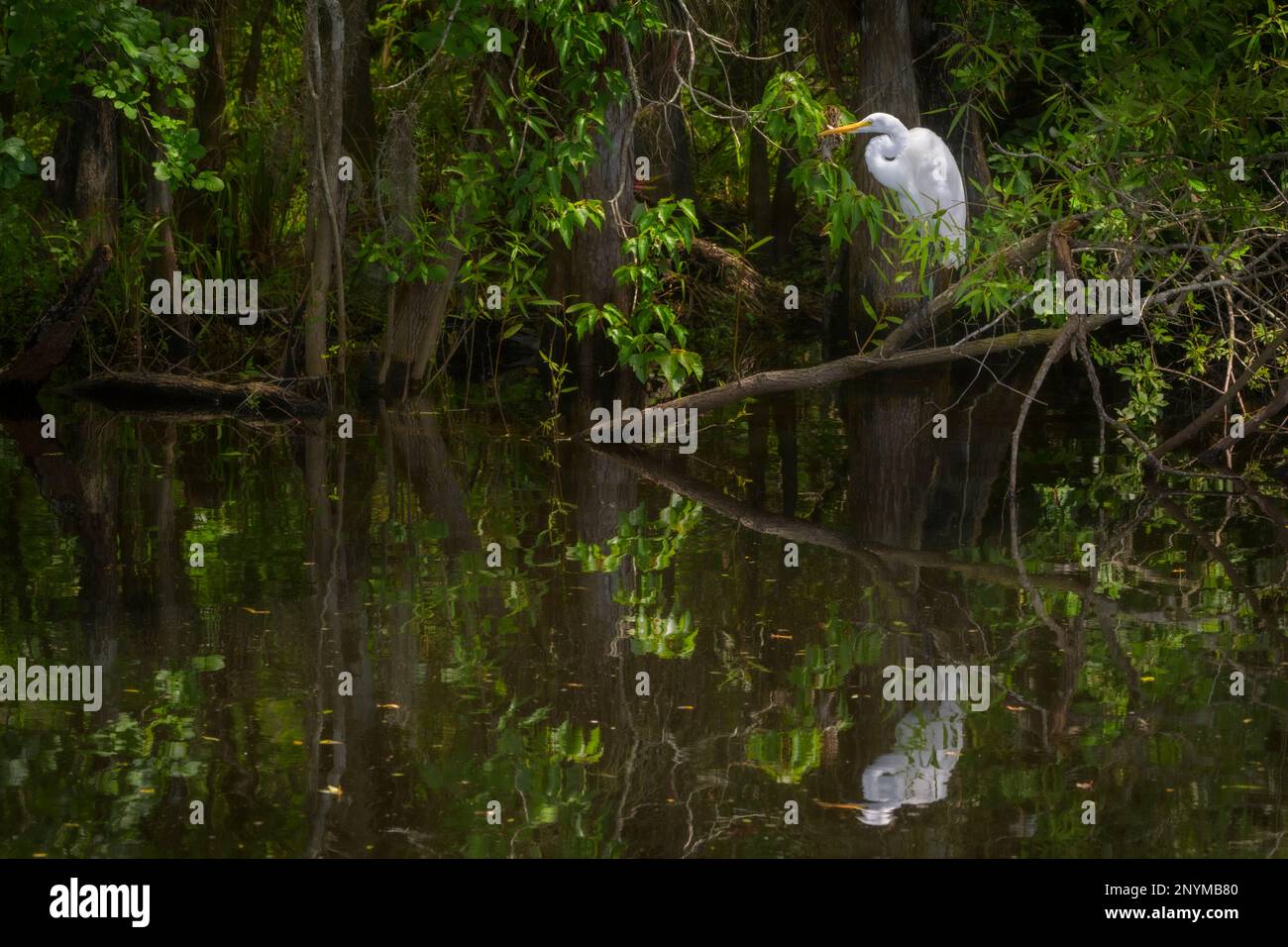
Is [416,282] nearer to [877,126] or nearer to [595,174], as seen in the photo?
[595,174]

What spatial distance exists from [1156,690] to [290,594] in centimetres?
372

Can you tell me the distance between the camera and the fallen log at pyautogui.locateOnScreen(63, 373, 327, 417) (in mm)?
14078

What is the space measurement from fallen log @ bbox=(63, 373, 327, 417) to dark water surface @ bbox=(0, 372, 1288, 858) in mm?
2523

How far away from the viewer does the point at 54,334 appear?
14328 millimetres

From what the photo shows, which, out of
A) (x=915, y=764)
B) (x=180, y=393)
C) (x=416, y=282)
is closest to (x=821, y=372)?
(x=416, y=282)

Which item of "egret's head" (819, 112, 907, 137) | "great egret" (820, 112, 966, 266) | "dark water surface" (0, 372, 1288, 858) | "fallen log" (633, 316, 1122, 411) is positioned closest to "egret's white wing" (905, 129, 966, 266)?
"great egret" (820, 112, 966, 266)

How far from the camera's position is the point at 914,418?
13.6 meters

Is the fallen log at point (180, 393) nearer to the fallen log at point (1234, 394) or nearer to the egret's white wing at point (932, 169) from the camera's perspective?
the egret's white wing at point (932, 169)

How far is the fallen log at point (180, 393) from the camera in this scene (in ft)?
46.2

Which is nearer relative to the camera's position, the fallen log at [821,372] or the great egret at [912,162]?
the fallen log at [821,372]

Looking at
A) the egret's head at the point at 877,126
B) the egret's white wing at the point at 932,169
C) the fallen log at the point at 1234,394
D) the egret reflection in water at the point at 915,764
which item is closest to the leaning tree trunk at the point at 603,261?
the egret's head at the point at 877,126

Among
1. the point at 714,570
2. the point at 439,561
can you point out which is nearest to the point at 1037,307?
the point at 714,570

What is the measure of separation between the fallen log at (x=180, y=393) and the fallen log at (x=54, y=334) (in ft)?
0.99
